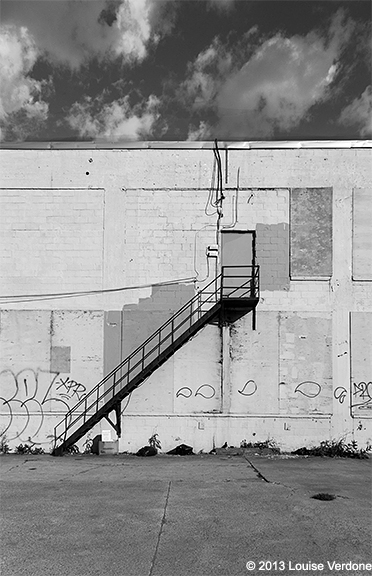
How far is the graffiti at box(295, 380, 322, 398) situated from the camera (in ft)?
45.0

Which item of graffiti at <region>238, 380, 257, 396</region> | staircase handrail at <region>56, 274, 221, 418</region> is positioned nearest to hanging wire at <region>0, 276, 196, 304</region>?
staircase handrail at <region>56, 274, 221, 418</region>

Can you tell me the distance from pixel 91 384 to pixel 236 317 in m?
4.50

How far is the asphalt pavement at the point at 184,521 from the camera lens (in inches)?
221

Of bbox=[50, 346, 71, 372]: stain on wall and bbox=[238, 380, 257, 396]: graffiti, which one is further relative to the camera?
bbox=[50, 346, 71, 372]: stain on wall

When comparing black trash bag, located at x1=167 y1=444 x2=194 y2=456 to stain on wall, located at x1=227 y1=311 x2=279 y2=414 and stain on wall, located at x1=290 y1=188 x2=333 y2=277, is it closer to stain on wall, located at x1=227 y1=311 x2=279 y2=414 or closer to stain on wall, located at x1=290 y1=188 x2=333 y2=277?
stain on wall, located at x1=227 y1=311 x2=279 y2=414

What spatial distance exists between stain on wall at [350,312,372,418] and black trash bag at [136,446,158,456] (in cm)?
561

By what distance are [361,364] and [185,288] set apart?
5384 mm

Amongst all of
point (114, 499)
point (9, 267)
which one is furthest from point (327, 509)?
point (9, 267)

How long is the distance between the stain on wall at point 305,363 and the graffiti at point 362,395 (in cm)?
69

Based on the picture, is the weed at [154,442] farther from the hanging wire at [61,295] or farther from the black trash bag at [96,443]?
the hanging wire at [61,295]

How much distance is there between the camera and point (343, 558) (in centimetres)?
575

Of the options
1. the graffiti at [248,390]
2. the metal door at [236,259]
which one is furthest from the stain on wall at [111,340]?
the graffiti at [248,390]

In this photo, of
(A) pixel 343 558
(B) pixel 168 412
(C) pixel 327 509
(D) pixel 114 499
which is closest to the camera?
(A) pixel 343 558

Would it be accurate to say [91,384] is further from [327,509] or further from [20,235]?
[327,509]
